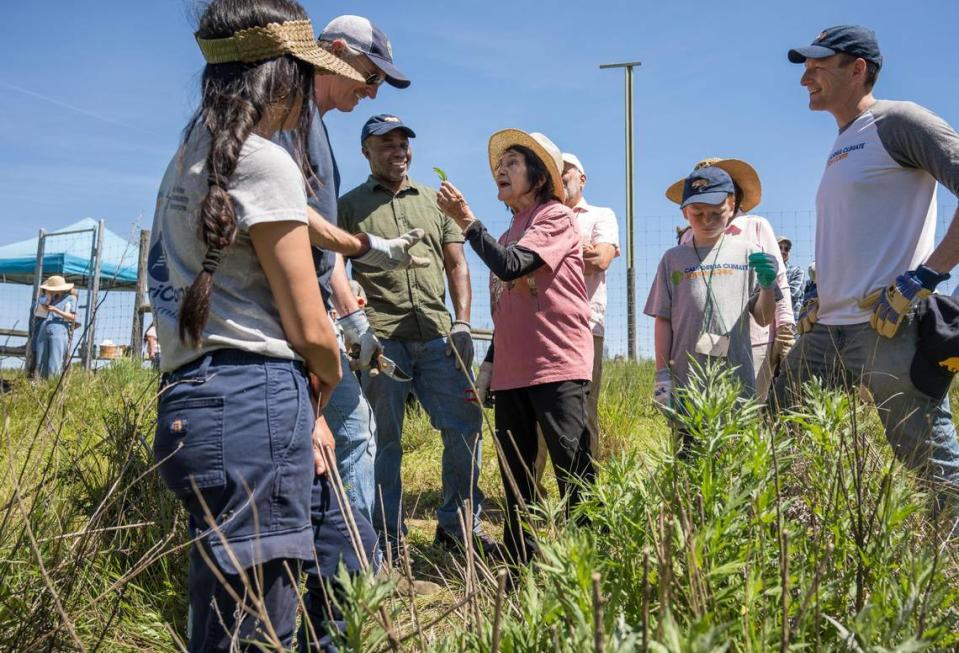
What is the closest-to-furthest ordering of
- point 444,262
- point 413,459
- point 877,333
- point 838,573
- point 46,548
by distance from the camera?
1. point 838,573
2. point 46,548
3. point 877,333
4. point 444,262
5. point 413,459

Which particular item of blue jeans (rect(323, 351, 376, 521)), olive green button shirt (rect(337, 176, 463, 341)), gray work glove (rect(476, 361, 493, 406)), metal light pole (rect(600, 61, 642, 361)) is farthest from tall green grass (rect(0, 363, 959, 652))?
metal light pole (rect(600, 61, 642, 361))

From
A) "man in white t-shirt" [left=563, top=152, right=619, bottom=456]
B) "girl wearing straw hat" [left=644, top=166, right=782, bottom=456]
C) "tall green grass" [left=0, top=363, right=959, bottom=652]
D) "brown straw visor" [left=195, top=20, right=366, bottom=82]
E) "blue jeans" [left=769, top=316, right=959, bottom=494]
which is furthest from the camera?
"man in white t-shirt" [left=563, top=152, right=619, bottom=456]

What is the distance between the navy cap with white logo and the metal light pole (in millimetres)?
7385

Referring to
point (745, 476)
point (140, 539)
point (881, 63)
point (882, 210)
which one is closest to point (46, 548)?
point (140, 539)

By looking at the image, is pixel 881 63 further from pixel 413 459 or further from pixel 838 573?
pixel 413 459

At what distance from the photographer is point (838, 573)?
1.45 m

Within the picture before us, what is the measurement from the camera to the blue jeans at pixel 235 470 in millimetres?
1494

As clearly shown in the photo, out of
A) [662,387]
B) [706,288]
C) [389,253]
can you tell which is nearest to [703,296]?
[706,288]

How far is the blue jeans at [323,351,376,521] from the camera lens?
270cm

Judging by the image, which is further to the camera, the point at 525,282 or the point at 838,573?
the point at 525,282

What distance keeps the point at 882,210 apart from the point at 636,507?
6.06ft

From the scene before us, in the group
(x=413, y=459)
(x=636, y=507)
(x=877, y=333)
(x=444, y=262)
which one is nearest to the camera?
(x=636, y=507)

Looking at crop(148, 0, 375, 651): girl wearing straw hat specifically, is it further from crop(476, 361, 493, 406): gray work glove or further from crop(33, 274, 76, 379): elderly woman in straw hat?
crop(33, 274, 76, 379): elderly woman in straw hat

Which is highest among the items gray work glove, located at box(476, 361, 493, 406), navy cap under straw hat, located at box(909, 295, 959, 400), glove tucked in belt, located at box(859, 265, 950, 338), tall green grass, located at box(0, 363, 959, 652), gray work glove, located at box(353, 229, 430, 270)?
gray work glove, located at box(353, 229, 430, 270)
